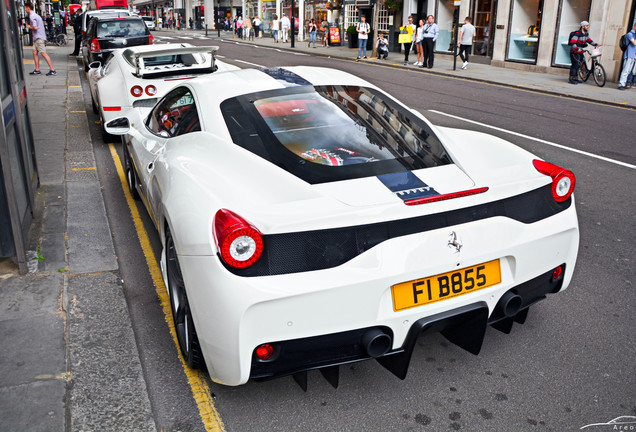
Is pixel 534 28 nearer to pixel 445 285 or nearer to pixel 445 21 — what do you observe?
pixel 445 21

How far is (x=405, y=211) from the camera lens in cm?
271

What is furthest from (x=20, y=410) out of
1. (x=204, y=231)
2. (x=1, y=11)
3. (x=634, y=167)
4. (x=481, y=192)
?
(x=634, y=167)

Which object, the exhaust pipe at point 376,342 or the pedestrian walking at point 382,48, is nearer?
the exhaust pipe at point 376,342

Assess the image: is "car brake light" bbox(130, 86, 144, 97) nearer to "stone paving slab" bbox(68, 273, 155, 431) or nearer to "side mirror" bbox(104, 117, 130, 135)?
"side mirror" bbox(104, 117, 130, 135)

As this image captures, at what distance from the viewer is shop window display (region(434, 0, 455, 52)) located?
28297mm

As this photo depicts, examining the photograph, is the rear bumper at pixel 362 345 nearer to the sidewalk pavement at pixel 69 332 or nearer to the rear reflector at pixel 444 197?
the rear reflector at pixel 444 197

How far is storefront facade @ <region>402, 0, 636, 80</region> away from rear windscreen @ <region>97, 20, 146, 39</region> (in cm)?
1196

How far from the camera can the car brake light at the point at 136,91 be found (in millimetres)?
8055

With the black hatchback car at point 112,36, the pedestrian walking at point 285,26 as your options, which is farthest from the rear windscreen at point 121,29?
the pedestrian walking at point 285,26

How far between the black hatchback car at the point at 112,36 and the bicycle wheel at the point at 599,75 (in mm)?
13281

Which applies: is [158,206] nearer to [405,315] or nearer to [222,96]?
[222,96]

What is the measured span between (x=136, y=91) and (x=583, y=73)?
51.4 ft

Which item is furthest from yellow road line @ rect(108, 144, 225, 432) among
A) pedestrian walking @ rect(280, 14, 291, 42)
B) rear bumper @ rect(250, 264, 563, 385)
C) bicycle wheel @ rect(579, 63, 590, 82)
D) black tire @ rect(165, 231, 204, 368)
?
pedestrian walking @ rect(280, 14, 291, 42)

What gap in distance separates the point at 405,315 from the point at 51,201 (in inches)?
184
